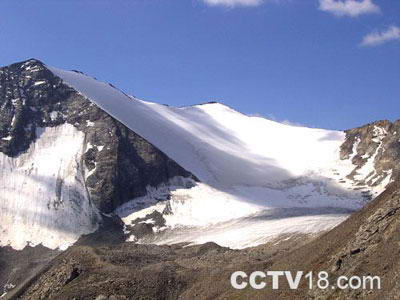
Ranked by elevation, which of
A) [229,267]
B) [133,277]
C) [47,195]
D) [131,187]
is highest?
[131,187]

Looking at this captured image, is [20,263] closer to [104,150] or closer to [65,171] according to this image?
[65,171]

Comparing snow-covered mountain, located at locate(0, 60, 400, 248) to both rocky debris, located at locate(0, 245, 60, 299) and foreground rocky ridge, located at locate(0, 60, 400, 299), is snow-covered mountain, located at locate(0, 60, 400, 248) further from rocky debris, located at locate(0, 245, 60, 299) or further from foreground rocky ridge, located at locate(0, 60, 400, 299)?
rocky debris, located at locate(0, 245, 60, 299)

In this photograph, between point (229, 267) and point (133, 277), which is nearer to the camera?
point (133, 277)

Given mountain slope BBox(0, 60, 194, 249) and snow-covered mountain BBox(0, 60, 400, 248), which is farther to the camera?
mountain slope BBox(0, 60, 194, 249)

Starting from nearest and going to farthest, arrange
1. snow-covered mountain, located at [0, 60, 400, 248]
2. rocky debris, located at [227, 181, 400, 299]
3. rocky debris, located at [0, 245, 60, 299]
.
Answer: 1. rocky debris, located at [227, 181, 400, 299]
2. rocky debris, located at [0, 245, 60, 299]
3. snow-covered mountain, located at [0, 60, 400, 248]

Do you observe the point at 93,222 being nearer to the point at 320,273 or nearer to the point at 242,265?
the point at 242,265

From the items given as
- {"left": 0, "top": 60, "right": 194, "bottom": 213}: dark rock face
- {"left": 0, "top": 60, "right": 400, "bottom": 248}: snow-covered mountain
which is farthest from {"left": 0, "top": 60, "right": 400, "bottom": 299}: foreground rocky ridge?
{"left": 0, "top": 60, "right": 400, "bottom": 248}: snow-covered mountain

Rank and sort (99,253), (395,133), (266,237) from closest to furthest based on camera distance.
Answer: (99,253)
(266,237)
(395,133)

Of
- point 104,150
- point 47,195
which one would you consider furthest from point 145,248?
point 104,150

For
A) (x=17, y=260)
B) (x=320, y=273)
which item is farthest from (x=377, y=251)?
(x=17, y=260)

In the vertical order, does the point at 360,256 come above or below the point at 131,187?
below

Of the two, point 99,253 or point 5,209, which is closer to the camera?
point 99,253

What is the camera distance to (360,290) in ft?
165

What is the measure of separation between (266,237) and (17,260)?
170ft
